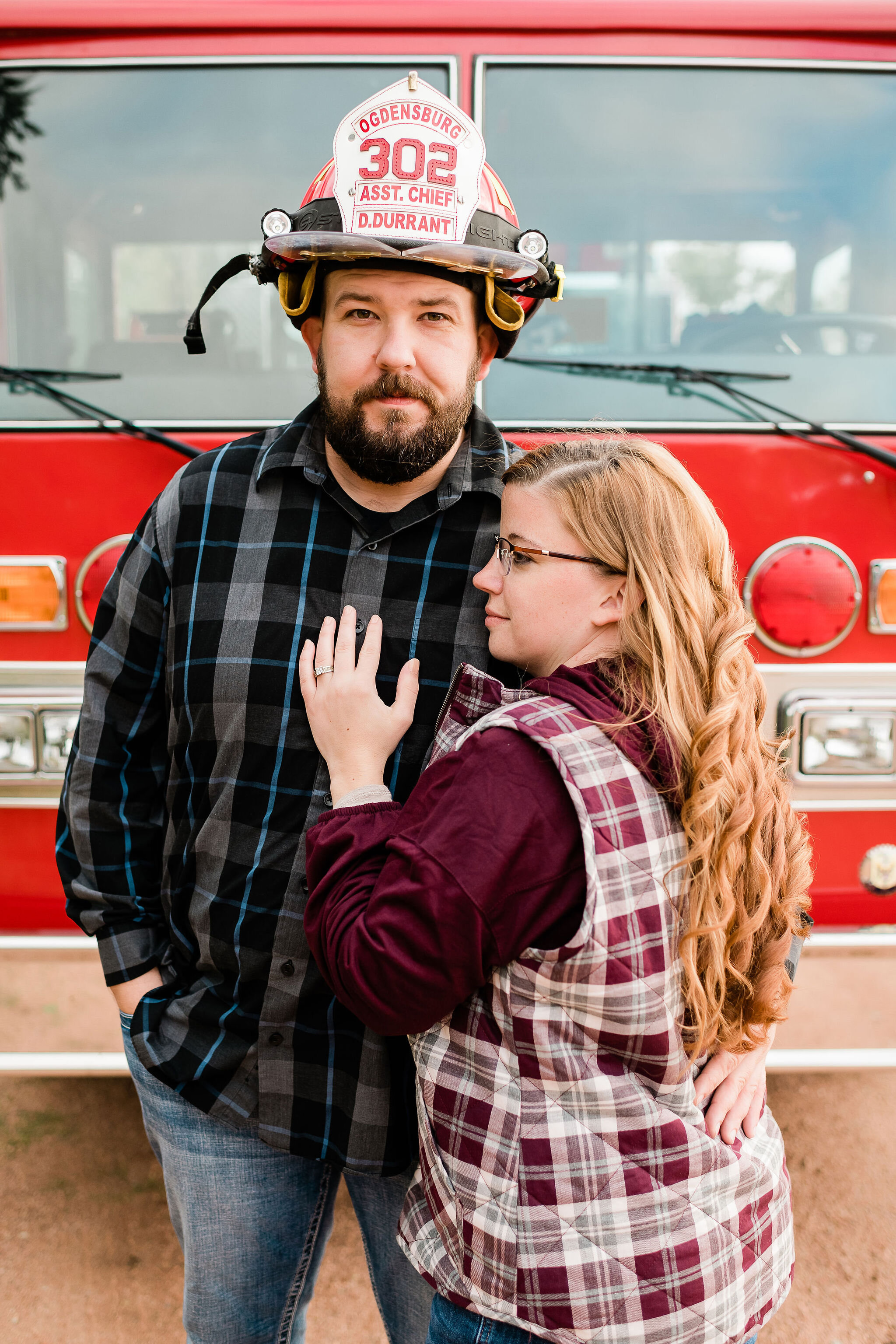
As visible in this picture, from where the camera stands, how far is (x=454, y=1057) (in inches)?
46.3

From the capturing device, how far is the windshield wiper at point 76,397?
210 cm

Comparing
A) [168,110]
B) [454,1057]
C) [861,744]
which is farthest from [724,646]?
[168,110]

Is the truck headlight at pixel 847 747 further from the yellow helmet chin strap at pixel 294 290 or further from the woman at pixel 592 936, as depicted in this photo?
the yellow helmet chin strap at pixel 294 290

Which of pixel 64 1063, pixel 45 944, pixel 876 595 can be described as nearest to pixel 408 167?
pixel 876 595

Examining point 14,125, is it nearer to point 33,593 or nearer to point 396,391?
point 33,593

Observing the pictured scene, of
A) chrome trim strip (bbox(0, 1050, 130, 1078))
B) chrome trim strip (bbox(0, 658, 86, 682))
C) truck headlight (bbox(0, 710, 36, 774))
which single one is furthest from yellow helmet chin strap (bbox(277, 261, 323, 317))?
chrome trim strip (bbox(0, 1050, 130, 1078))

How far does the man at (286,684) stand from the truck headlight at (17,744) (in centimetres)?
63

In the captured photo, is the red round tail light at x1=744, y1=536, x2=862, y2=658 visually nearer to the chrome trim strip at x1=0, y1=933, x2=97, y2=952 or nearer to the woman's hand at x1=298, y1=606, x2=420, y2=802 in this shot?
the woman's hand at x1=298, y1=606, x2=420, y2=802

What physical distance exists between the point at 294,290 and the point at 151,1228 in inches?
93.6

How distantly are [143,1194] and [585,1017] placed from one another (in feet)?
7.19

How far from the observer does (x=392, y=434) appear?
55.6 inches

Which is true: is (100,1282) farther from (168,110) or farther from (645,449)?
(168,110)

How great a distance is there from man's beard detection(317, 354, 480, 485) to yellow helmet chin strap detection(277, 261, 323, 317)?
150mm

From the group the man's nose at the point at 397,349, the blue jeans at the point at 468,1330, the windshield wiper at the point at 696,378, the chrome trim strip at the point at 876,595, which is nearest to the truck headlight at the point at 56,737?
the man's nose at the point at 397,349
